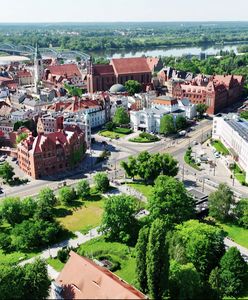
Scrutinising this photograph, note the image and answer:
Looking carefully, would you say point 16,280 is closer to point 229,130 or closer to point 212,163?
point 212,163

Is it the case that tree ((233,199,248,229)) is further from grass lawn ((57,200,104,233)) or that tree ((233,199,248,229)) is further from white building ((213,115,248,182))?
grass lawn ((57,200,104,233))

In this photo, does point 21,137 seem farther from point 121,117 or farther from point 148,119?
point 148,119

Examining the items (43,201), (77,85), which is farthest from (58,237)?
(77,85)

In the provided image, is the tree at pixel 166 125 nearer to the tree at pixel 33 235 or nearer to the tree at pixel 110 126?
the tree at pixel 110 126

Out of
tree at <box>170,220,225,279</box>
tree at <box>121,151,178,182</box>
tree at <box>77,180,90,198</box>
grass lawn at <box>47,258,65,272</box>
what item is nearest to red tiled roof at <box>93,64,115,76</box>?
tree at <box>121,151,178,182</box>

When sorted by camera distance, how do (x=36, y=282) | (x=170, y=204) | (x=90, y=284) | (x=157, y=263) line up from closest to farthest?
(x=90, y=284)
(x=157, y=263)
(x=36, y=282)
(x=170, y=204)

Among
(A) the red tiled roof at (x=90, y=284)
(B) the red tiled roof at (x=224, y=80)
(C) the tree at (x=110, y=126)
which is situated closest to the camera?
(A) the red tiled roof at (x=90, y=284)

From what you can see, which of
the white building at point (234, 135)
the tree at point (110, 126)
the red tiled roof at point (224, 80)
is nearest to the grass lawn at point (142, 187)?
the white building at point (234, 135)

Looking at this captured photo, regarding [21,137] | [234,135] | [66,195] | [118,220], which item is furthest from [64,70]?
[118,220]
